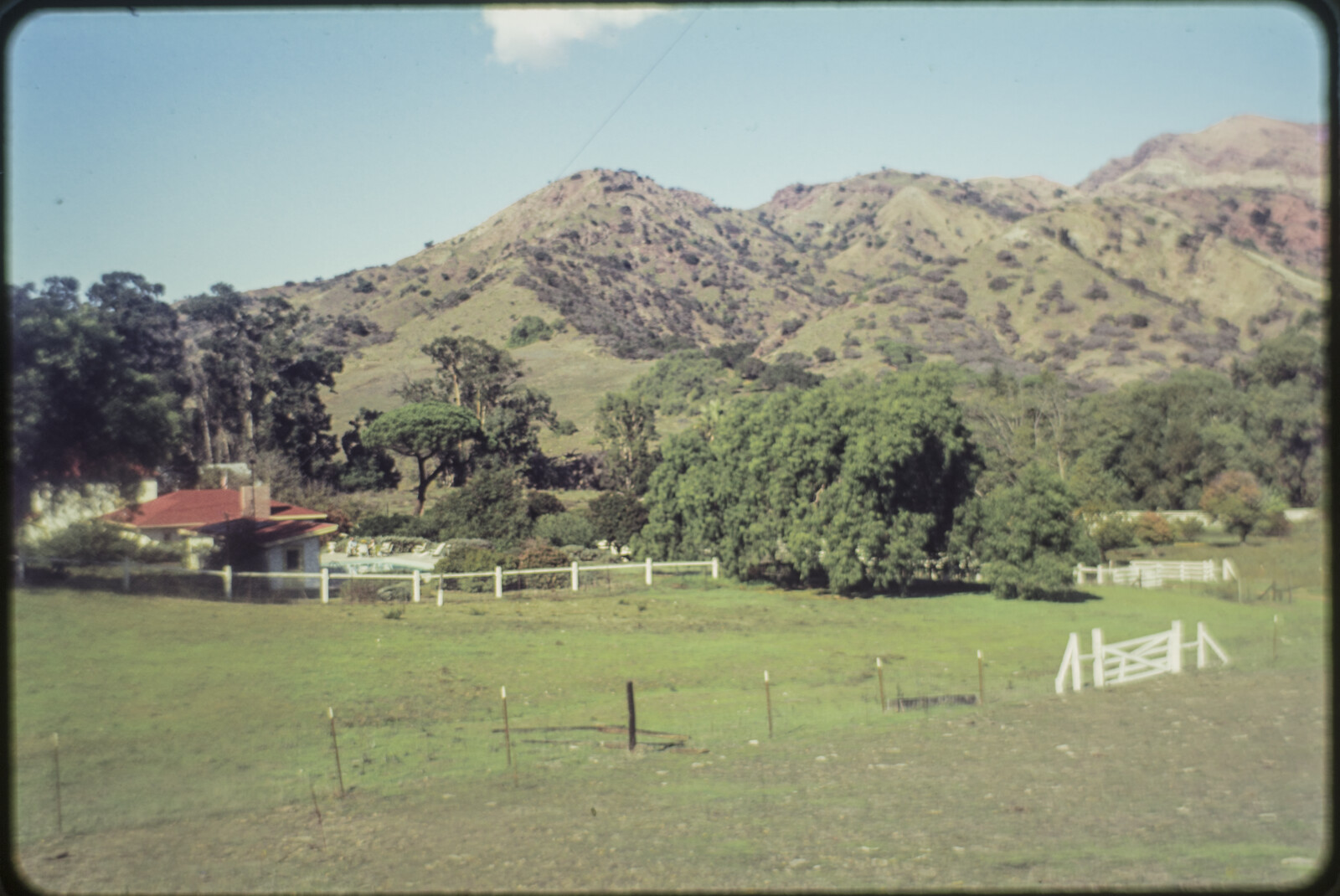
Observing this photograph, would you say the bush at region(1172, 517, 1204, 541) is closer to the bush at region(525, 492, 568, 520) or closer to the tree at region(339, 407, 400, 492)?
the bush at region(525, 492, 568, 520)

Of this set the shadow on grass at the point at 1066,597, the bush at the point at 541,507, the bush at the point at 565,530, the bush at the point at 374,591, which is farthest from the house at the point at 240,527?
the shadow on grass at the point at 1066,597

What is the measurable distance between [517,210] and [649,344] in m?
79.6

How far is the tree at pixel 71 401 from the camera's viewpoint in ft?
53.0

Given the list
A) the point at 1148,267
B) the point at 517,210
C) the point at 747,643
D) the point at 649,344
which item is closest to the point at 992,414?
the point at 747,643

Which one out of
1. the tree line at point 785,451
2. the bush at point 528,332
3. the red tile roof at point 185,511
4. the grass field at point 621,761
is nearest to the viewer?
the grass field at point 621,761

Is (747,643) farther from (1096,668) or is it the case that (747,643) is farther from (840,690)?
(1096,668)

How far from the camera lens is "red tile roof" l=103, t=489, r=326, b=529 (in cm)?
2112

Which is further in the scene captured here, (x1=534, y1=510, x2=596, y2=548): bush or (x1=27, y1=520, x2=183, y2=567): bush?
(x1=534, y1=510, x2=596, y2=548): bush

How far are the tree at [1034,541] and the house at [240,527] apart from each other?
2267 centimetres

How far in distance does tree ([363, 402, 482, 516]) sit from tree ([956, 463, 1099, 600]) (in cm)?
3461

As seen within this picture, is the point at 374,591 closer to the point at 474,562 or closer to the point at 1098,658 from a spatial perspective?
the point at 474,562

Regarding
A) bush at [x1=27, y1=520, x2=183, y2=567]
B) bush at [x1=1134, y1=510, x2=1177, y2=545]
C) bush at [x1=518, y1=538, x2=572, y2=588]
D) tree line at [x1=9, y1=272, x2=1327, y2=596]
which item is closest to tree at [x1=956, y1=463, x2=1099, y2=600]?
tree line at [x1=9, y1=272, x2=1327, y2=596]

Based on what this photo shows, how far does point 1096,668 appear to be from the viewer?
1619 centimetres

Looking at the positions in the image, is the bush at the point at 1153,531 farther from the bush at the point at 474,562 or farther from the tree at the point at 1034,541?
the bush at the point at 474,562
